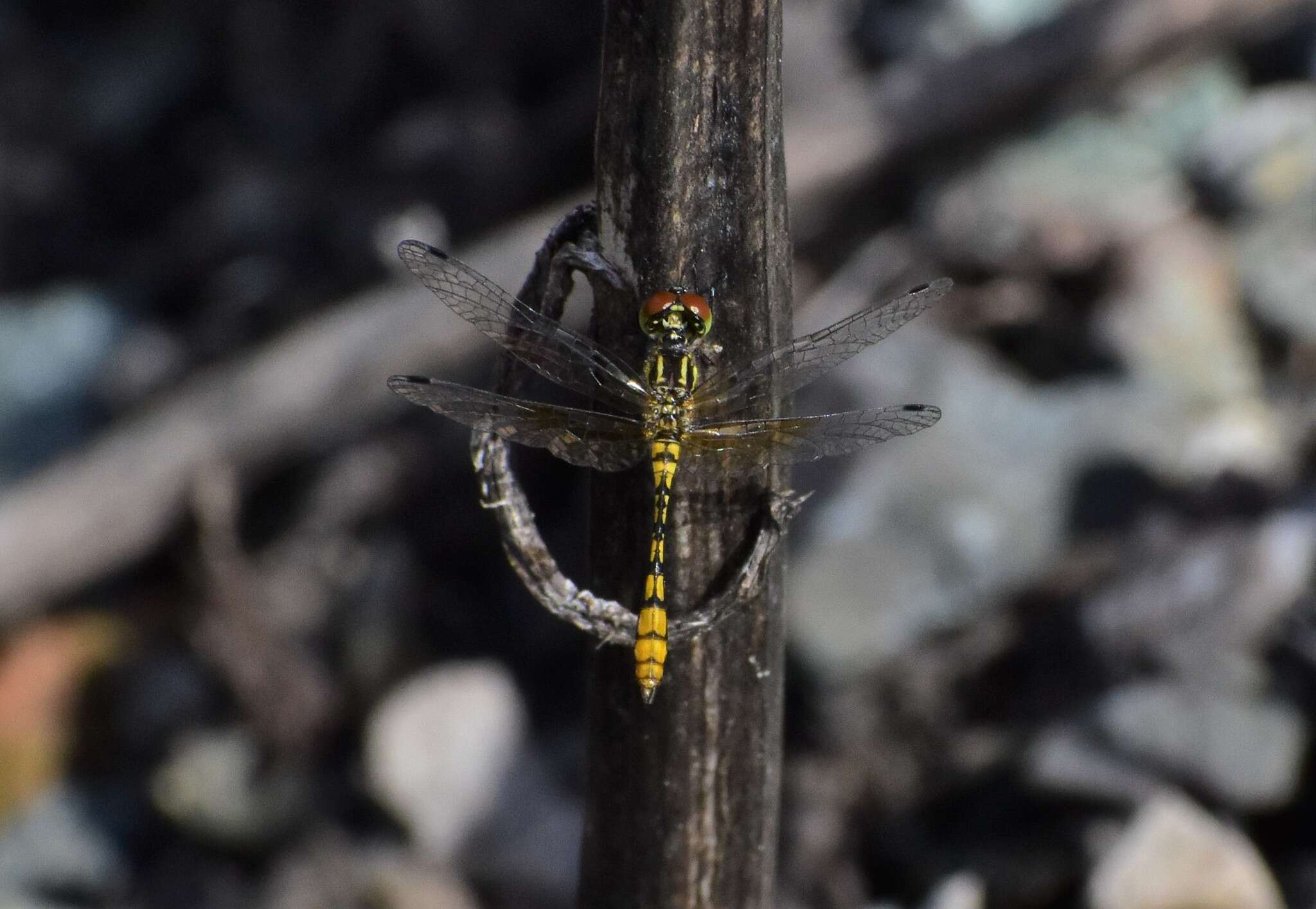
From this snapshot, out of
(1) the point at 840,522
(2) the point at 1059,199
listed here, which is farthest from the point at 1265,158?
(1) the point at 840,522

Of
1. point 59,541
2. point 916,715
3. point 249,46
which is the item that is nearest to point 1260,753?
point 916,715

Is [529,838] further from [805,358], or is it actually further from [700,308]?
[700,308]

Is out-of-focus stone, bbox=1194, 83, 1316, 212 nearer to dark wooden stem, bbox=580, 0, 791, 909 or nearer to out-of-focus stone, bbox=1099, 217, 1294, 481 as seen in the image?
out-of-focus stone, bbox=1099, 217, 1294, 481

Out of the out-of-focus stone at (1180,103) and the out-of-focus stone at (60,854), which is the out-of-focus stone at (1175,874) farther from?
the out-of-focus stone at (60,854)

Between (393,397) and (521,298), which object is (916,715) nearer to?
(393,397)

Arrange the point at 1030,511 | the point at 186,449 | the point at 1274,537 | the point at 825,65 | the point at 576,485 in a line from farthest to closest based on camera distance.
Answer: the point at 825,65
the point at 576,485
the point at 186,449
the point at 1030,511
the point at 1274,537
